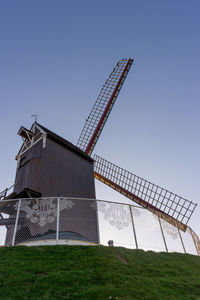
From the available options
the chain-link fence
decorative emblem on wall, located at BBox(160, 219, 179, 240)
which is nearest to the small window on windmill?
the chain-link fence

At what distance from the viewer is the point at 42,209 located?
1094 centimetres

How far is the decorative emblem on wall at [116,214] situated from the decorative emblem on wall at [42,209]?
1365 mm

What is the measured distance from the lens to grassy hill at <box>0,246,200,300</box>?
6953mm

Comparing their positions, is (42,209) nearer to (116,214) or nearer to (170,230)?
(116,214)

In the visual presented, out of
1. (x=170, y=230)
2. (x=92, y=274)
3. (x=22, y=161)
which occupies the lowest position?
(x=92, y=274)

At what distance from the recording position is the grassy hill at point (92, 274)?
6953mm

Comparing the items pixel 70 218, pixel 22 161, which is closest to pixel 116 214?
pixel 70 218

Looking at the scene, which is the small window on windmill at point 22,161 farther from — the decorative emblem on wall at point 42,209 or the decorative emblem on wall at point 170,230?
the decorative emblem on wall at point 170,230

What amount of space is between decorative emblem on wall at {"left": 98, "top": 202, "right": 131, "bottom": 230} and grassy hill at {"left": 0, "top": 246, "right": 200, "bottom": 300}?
1.00m

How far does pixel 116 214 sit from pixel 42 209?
120 inches

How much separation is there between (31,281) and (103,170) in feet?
49.3

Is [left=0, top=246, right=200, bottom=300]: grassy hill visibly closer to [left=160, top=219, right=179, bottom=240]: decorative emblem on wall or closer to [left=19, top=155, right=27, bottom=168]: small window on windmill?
[left=160, top=219, right=179, bottom=240]: decorative emblem on wall

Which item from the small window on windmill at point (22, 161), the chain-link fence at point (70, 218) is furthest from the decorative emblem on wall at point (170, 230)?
the small window on windmill at point (22, 161)

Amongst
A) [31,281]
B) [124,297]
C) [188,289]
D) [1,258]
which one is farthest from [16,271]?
[188,289]
